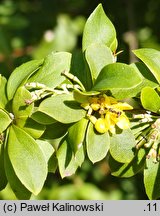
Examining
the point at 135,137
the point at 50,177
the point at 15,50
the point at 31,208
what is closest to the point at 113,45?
the point at 135,137

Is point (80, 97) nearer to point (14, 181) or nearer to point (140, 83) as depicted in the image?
point (140, 83)

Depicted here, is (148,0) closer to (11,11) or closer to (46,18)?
(46,18)

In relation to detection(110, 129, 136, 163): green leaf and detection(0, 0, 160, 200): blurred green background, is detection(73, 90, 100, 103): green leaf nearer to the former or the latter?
detection(110, 129, 136, 163): green leaf

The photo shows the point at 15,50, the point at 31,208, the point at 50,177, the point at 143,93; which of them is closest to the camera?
the point at 143,93

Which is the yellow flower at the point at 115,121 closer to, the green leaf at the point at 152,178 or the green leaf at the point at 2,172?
the green leaf at the point at 152,178

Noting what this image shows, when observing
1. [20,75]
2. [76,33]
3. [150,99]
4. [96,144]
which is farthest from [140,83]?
[76,33]

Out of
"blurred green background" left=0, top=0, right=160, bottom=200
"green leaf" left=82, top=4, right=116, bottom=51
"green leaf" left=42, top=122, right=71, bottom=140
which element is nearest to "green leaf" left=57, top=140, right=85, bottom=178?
"green leaf" left=42, top=122, right=71, bottom=140
